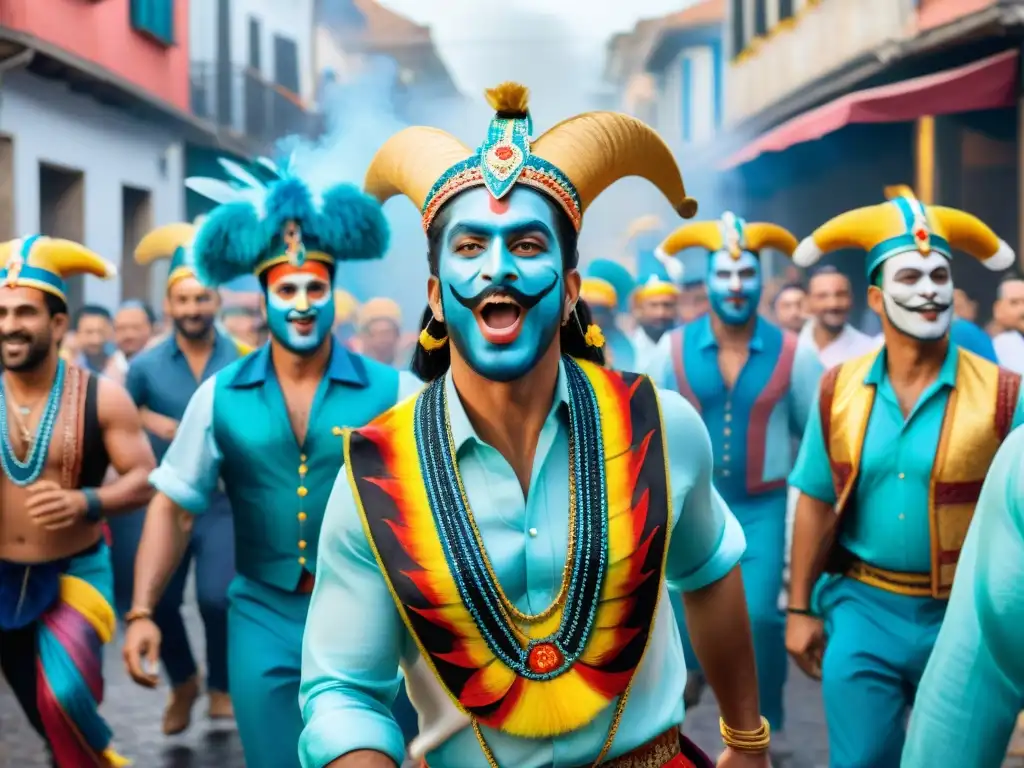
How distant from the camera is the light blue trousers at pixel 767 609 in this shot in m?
7.79

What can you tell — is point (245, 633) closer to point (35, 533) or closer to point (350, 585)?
point (35, 533)

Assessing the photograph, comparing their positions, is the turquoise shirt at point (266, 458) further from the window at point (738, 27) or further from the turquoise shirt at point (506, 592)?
the window at point (738, 27)

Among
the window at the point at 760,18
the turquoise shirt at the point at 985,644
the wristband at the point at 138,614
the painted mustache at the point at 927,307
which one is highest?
the window at the point at 760,18

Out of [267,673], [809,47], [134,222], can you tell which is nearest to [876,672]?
[267,673]

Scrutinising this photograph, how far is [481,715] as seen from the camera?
3250 millimetres

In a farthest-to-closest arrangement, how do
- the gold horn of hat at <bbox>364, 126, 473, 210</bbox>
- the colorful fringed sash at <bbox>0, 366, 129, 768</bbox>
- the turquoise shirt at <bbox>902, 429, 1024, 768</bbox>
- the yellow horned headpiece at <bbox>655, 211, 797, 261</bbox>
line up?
the yellow horned headpiece at <bbox>655, 211, 797, 261</bbox> → the colorful fringed sash at <bbox>0, 366, 129, 768</bbox> → the gold horn of hat at <bbox>364, 126, 473, 210</bbox> → the turquoise shirt at <bbox>902, 429, 1024, 768</bbox>

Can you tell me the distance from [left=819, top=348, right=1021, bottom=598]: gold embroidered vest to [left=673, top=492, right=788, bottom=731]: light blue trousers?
1.97 metres

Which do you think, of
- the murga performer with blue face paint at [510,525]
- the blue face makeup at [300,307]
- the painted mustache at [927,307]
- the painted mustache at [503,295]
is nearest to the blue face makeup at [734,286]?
the painted mustache at [927,307]

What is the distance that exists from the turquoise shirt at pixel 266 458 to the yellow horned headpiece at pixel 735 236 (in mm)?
3548

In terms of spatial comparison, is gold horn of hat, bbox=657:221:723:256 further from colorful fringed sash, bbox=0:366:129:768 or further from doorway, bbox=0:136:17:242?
doorway, bbox=0:136:17:242

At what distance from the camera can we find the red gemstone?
3.25 metres

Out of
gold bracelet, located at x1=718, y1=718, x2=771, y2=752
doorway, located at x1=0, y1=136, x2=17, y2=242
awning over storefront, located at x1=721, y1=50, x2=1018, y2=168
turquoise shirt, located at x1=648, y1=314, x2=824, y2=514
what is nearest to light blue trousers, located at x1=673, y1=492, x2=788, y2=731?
turquoise shirt, located at x1=648, y1=314, x2=824, y2=514

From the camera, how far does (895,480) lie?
19.0 feet

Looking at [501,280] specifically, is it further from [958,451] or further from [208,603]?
[208,603]
